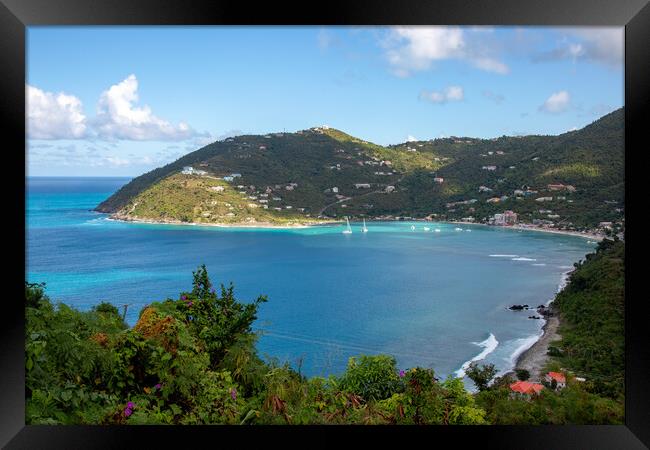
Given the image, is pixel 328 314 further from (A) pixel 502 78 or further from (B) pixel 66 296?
(A) pixel 502 78

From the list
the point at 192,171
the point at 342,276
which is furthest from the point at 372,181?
the point at 342,276

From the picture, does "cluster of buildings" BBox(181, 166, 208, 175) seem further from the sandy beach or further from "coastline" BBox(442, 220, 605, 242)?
the sandy beach

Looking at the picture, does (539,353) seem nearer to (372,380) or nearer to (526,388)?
(526,388)

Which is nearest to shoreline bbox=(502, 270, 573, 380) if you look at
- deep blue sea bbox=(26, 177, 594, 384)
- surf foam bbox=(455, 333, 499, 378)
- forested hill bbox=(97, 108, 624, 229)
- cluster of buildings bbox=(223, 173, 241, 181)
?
deep blue sea bbox=(26, 177, 594, 384)

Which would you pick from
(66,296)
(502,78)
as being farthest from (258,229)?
(502,78)

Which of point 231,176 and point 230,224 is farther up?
point 231,176

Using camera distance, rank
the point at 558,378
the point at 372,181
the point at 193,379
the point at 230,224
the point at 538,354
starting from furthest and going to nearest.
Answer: the point at 372,181 → the point at 230,224 → the point at 538,354 → the point at 558,378 → the point at 193,379

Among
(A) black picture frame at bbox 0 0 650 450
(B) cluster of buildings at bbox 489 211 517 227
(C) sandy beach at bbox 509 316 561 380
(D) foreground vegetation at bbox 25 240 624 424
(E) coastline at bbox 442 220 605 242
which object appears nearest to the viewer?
(A) black picture frame at bbox 0 0 650 450
